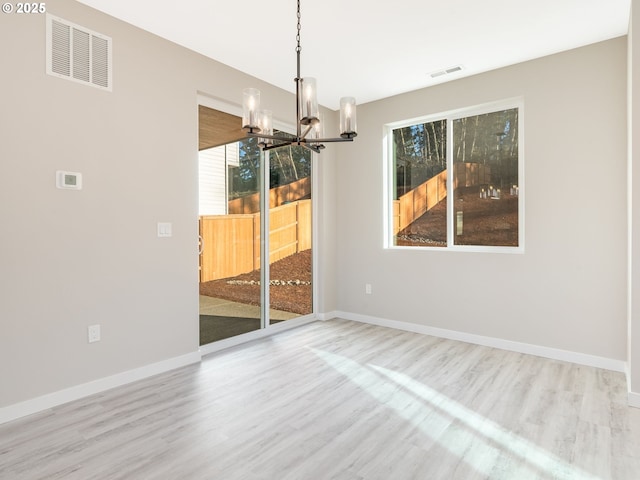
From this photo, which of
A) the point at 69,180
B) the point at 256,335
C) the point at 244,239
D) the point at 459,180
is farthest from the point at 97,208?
the point at 459,180

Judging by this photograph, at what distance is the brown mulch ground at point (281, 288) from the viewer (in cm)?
377

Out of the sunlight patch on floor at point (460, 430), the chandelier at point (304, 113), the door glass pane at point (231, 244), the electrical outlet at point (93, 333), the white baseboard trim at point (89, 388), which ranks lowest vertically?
the sunlight patch on floor at point (460, 430)

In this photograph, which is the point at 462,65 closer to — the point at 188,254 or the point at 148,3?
the point at 148,3

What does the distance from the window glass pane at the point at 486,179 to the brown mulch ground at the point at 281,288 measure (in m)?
1.92

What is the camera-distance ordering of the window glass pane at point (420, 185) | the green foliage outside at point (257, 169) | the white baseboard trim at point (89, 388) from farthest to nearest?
the window glass pane at point (420, 185) → the green foliage outside at point (257, 169) → the white baseboard trim at point (89, 388)

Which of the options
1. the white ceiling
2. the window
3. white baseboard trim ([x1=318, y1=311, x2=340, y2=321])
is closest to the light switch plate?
the white ceiling

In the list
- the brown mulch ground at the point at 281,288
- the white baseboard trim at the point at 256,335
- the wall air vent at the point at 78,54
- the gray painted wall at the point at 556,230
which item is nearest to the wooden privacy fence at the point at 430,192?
the gray painted wall at the point at 556,230

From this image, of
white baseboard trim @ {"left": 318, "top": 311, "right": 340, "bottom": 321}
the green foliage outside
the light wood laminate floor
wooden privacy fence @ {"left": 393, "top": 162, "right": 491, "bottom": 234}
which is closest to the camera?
the light wood laminate floor

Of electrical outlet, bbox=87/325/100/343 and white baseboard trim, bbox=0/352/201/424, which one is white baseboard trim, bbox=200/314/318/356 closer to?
white baseboard trim, bbox=0/352/201/424

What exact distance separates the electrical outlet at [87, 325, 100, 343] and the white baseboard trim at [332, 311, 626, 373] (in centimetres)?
305

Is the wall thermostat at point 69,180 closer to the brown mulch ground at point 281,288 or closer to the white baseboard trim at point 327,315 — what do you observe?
the brown mulch ground at point 281,288

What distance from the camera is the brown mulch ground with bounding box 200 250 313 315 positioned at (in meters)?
3.77

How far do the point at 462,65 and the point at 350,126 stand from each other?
2.17 metres

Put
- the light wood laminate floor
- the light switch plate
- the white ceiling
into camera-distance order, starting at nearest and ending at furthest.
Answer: the light wood laminate floor → the white ceiling → the light switch plate
